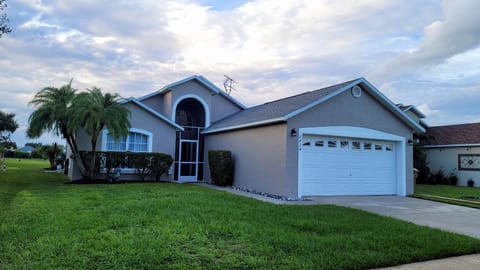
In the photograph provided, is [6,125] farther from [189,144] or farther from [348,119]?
[348,119]

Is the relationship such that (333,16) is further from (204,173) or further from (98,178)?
(98,178)

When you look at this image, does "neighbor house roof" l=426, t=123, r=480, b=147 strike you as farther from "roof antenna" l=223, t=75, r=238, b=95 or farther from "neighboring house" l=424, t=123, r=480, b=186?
"roof antenna" l=223, t=75, r=238, b=95

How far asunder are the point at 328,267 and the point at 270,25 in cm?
1202

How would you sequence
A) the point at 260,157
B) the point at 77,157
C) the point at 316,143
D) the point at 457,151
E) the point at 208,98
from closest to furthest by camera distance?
the point at 316,143
the point at 260,157
the point at 77,157
the point at 208,98
the point at 457,151

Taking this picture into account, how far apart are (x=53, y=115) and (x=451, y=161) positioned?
24.9 metres

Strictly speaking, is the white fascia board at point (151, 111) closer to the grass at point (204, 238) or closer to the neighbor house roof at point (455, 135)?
the grass at point (204, 238)

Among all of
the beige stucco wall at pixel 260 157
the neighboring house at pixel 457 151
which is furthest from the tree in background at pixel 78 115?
the neighboring house at pixel 457 151

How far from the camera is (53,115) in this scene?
49.0ft

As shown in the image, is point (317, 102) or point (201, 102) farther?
point (201, 102)

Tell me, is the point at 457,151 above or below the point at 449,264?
above

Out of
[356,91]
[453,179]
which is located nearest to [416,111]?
[453,179]

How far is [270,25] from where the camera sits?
14.8 m

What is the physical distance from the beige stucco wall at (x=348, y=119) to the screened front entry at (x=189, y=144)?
794cm

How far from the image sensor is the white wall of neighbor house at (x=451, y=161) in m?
22.9
